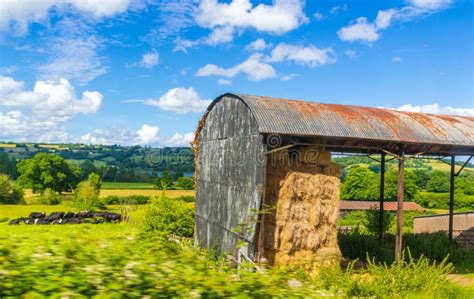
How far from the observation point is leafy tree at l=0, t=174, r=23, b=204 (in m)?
61.2

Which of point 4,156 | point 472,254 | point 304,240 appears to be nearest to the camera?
point 304,240

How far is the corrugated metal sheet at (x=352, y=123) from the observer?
1224 centimetres

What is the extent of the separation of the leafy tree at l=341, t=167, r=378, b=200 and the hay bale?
51.8 meters

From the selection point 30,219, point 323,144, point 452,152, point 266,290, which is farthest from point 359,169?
point 266,290

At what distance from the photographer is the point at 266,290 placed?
12.3 feet

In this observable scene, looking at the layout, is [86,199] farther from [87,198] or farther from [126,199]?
[126,199]

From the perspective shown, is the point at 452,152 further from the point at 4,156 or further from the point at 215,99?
the point at 4,156

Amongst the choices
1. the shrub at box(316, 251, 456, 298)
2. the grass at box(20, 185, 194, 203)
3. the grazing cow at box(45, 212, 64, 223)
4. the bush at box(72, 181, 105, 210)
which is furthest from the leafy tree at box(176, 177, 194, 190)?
the shrub at box(316, 251, 456, 298)

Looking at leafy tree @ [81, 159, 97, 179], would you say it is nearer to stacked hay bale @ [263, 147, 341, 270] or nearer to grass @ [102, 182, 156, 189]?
grass @ [102, 182, 156, 189]

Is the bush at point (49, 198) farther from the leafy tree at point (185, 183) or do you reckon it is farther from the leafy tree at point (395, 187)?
the leafy tree at point (395, 187)

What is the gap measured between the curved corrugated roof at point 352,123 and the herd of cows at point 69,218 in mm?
28378

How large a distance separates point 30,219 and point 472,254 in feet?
119

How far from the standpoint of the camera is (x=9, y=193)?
204ft

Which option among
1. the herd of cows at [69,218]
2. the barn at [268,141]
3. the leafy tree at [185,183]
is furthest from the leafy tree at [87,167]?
the barn at [268,141]
